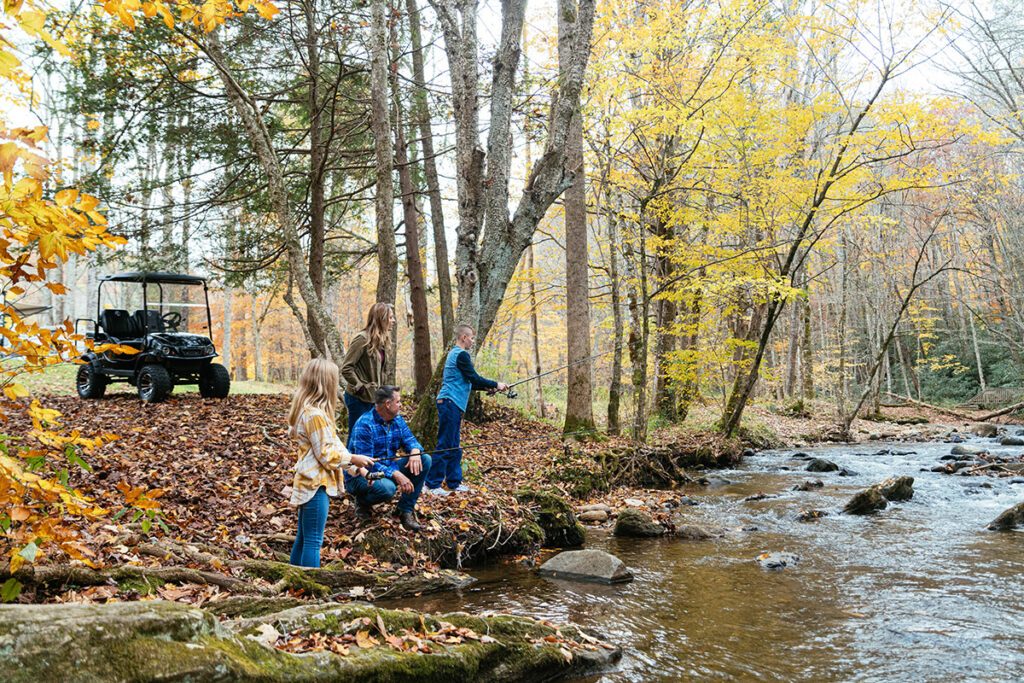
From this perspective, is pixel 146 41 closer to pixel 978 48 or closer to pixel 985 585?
pixel 985 585

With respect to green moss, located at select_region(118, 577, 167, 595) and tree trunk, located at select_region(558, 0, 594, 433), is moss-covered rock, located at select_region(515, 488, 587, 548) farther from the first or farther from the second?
tree trunk, located at select_region(558, 0, 594, 433)

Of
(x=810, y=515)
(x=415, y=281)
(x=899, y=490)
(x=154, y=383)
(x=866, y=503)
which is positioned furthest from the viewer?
(x=415, y=281)

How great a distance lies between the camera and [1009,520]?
7.44 meters

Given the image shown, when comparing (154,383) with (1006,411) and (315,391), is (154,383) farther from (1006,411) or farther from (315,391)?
(1006,411)

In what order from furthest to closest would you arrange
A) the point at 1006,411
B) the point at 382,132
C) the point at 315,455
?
the point at 1006,411, the point at 382,132, the point at 315,455

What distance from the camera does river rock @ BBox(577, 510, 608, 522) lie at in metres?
8.01

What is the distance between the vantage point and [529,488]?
7.29 metres

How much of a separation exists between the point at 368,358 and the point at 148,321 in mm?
6885

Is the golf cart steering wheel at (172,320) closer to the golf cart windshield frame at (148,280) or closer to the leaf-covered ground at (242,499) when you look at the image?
the golf cart windshield frame at (148,280)

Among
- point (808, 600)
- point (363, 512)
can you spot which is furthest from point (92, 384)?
point (808, 600)

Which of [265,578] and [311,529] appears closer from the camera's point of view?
[265,578]

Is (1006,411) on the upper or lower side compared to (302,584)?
lower

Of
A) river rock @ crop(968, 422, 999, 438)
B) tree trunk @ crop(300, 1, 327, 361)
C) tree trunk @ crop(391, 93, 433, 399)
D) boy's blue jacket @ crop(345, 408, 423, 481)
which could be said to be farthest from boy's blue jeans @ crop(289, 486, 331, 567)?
river rock @ crop(968, 422, 999, 438)

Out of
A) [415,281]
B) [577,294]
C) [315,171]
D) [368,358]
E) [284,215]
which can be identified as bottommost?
[368,358]
